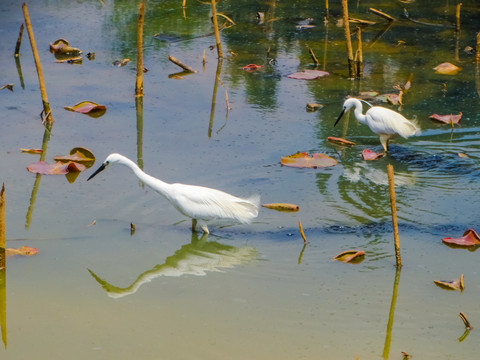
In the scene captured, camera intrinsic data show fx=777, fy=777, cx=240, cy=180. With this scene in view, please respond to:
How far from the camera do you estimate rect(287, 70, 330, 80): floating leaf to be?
12367 millimetres

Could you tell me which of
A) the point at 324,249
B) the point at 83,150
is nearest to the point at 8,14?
the point at 83,150

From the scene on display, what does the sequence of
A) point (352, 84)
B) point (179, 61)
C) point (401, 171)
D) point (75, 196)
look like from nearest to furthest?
point (75, 196), point (401, 171), point (352, 84), point (179, 61)

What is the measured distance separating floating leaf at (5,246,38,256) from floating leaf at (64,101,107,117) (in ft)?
13.1

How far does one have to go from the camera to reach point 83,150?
30.4 ft

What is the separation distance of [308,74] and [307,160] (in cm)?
355

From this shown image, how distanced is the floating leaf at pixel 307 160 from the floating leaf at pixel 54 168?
8.02ft

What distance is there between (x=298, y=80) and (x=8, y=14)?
6732 millimetres

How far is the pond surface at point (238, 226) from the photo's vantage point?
6.07 m

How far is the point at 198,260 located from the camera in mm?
7277

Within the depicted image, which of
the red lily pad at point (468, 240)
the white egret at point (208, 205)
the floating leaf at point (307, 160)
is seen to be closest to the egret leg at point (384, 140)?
the floating leaf at point (307, 160)

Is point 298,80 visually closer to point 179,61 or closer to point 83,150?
point 179,61

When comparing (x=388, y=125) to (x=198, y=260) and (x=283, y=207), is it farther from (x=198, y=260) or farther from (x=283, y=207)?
(x=198, y=260)

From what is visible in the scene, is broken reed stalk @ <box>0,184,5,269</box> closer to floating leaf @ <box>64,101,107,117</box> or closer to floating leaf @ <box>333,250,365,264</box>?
floating leaf @ <box>333,250,365,264</box>

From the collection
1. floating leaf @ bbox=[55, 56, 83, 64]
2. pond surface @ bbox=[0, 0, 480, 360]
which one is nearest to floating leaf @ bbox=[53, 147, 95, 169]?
pond surface @ bbox=[0, 0, 480, 360]
